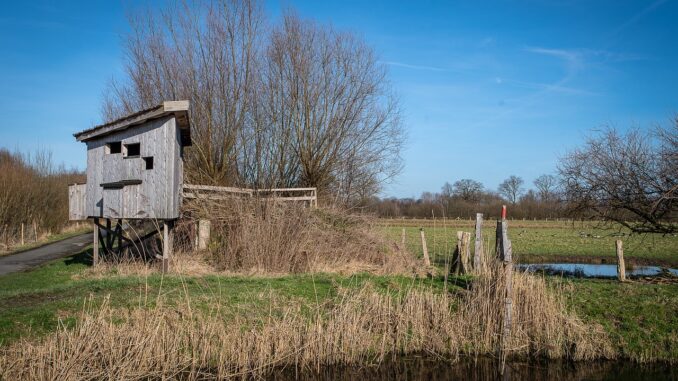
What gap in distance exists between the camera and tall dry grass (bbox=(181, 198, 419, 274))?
50.9 ft

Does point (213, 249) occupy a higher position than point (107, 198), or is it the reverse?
point (107, 198)

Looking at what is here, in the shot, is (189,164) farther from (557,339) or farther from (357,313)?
(557,339)

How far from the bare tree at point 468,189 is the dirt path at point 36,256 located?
180ft

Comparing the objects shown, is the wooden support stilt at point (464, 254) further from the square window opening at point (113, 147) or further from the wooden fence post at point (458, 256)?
the square window opening at point (113, 147)

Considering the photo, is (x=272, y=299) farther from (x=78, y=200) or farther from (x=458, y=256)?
(x=78, y=200)

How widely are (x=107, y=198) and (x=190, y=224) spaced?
9.68ft

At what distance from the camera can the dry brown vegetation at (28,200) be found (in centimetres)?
2933

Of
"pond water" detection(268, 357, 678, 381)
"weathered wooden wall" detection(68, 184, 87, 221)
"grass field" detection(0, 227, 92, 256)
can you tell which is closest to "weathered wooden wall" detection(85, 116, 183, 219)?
"weathered wooden wall" detection(68, 184, 87, 221)

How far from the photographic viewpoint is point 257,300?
10516 mm

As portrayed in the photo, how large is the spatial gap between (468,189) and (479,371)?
75.8 meters

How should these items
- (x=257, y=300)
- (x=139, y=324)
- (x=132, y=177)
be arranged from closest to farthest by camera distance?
1. (x=139, y=324)
2. (x=257, y=300)
3. (x=132, y=177)

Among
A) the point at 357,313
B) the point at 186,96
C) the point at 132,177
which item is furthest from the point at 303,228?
the point at 186,96

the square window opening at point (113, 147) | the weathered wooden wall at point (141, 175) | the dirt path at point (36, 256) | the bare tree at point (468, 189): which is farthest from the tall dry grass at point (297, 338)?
the bare tree at point (468, 189)

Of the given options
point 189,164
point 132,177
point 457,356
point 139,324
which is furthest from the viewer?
point 189,164
